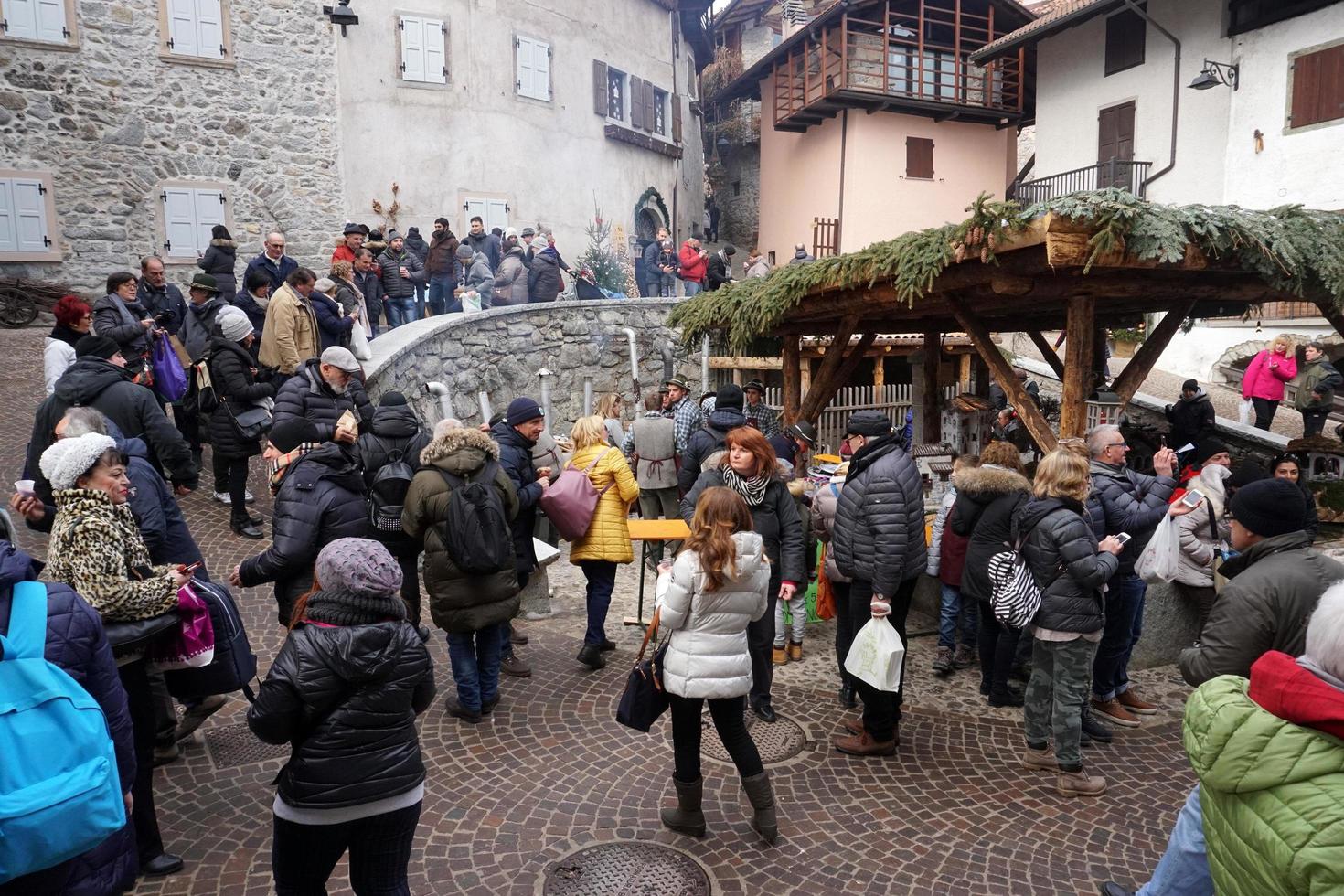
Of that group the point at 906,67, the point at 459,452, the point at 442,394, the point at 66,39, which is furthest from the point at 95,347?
the point at 906,67

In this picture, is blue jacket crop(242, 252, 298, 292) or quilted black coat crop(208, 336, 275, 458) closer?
quilted black coat crop(208, 336, 275, 458)

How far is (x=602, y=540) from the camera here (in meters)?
5.83

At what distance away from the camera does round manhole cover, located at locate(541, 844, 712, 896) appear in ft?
11.7

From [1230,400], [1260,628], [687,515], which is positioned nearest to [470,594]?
[687,515]

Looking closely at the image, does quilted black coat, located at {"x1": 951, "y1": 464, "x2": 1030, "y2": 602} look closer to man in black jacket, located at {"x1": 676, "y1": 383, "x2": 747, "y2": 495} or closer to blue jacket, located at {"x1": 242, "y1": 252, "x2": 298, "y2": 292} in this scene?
man in black jacket, located at {"x1": 676, "y1": 383, "x2": 747, "y2": 495}

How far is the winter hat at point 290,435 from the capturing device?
5.27m

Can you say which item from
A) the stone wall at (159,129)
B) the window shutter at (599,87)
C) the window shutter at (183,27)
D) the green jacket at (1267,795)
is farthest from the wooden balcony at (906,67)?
the green jacket at (1267,795)

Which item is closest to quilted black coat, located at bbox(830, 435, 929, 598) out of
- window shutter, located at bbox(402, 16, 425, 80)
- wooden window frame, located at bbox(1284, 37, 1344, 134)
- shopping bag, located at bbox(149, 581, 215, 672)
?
shopping bag, located at bbox(149, 581, 215, 672)

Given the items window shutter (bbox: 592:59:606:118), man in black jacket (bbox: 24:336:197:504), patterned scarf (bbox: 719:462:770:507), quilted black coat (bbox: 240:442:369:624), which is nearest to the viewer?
quilted black coat (bbox: 240:442:369:624)

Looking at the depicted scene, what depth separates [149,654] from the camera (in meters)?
3.59

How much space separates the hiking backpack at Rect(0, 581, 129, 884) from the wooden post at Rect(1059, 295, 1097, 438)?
20.9 feet

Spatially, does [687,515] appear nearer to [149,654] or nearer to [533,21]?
[149,654]

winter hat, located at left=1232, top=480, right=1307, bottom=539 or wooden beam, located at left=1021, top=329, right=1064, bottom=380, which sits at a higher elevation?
wooden beam, located at left=1021, top=329, right=1064, bottom=380

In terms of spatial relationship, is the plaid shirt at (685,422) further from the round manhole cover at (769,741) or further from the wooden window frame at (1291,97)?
the wooden window frame at (1291,97)
